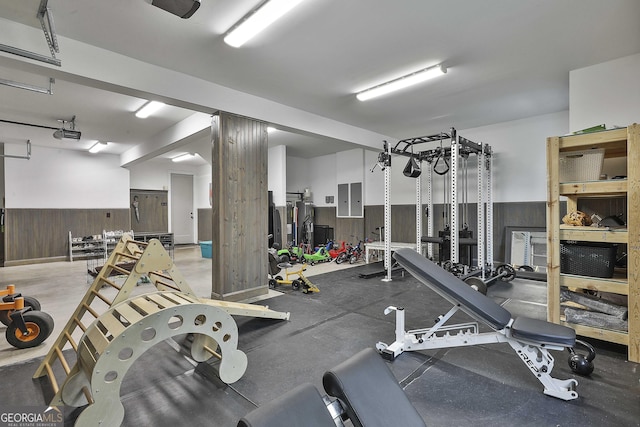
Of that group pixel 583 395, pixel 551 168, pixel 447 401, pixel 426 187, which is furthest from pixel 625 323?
pixel 426 187

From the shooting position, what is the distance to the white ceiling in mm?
2795

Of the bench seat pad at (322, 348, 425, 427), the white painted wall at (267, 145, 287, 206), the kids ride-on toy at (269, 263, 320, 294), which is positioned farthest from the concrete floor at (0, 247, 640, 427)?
the white painted wall at (267, 145, 287, 206)

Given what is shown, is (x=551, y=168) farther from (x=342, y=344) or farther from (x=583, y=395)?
(x=342, y=344)

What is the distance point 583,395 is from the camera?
6.89 feet

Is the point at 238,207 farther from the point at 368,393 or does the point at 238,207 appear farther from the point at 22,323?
the point at 368,393

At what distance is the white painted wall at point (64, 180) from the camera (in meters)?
7.64

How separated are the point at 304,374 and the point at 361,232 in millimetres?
6631

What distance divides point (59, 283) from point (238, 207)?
4.10 metres

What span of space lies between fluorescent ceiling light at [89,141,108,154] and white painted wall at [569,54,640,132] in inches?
377

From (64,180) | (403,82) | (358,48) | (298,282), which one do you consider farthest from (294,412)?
(64,180)

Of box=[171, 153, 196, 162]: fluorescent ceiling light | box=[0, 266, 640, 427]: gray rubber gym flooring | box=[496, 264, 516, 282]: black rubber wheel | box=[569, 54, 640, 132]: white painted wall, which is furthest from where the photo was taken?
box=[171, 153, 196, 162]: fluorescent ceiling light

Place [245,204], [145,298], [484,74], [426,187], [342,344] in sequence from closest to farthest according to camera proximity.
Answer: [145,298] < [342,344] < [484,74] < [245,204] < [426,187]

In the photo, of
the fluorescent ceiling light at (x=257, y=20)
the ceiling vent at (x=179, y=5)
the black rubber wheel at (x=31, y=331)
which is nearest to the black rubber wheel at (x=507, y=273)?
the fluorescent ceiling light at (x=257, y=20)

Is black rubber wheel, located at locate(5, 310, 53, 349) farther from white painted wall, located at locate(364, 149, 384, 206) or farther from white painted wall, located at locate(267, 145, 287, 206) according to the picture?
white painted wall, located at locate(364, 149, 384, 206)
